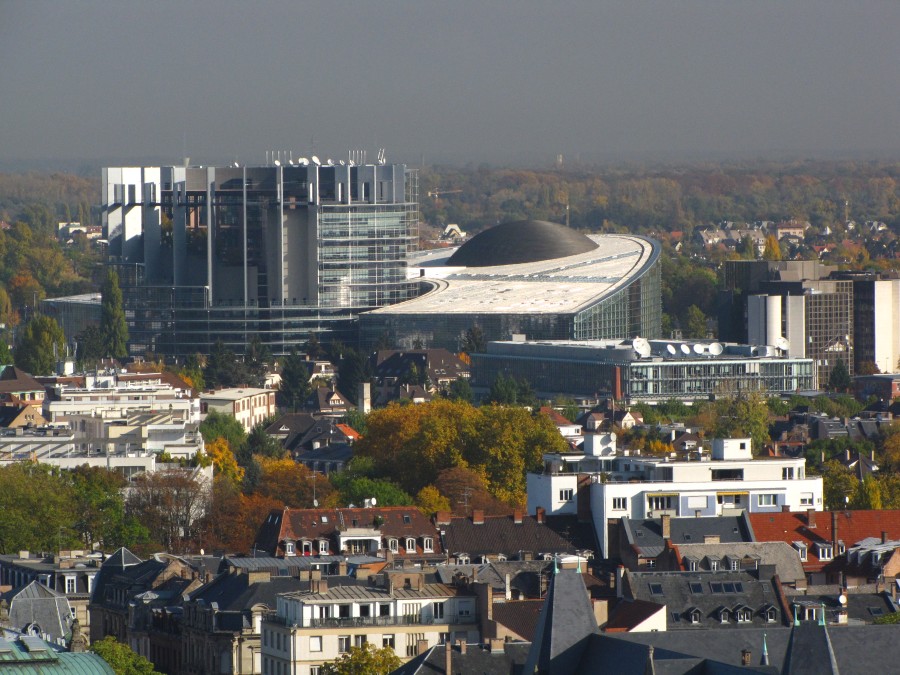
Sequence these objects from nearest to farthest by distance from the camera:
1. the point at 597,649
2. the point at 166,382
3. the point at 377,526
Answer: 1. the point at 597,649
2. the point at 377,526
3. the point at 166,382

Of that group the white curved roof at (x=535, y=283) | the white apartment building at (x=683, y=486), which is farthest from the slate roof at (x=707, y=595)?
the white curved roof at (x=535, y=283)

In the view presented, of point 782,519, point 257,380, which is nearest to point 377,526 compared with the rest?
point 782,519

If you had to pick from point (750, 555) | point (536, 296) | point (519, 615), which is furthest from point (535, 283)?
point (519, 615)

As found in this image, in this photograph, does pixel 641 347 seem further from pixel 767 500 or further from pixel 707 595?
pixel 707 595

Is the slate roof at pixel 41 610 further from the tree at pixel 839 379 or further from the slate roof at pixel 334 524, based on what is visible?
the tree at pixel 839 379

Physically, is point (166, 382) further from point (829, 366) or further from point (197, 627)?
Result: point (197, 627)
